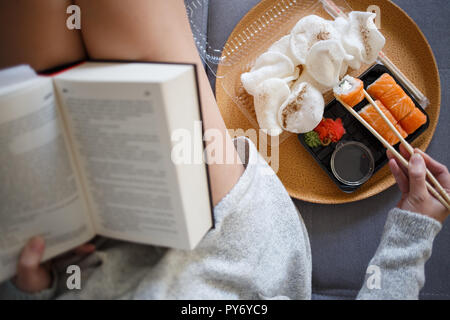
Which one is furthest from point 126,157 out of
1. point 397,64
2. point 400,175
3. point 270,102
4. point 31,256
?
point 397,64

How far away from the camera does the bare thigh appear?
496 millimetres

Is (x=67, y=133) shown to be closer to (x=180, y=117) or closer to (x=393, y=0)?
(x=180, y=117)

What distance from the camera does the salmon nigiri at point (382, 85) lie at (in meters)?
0.73

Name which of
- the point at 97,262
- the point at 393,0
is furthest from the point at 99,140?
the point at 393,0

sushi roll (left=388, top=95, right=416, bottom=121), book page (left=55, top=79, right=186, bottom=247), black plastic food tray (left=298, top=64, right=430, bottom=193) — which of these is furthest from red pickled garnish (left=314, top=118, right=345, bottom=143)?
book page (left=55, top=79, right=186, bottom=247)

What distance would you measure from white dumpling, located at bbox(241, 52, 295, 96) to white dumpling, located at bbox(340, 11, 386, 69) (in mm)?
141

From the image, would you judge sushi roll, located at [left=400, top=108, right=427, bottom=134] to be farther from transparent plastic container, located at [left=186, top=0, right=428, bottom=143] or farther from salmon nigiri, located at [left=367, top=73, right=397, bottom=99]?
transparent plastic container, located at [left=186, top=0, right=428, bottom=143]

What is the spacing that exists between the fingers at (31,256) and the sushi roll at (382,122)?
2.34ft

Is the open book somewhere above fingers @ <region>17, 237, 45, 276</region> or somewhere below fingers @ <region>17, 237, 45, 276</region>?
above

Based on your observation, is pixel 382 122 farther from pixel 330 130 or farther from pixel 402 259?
pixel 402 259

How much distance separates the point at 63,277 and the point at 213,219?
252 millimetres

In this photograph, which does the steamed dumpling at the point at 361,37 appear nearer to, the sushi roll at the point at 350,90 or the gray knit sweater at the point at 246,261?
the sushi roll at the point at 350,90
